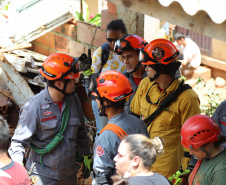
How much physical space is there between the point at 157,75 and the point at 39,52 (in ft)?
15.5

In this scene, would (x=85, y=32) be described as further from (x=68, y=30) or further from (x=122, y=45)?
(x=122, y=45)

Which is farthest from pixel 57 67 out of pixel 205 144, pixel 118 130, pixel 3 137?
pixel 205 144

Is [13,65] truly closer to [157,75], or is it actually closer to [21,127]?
[21,127]

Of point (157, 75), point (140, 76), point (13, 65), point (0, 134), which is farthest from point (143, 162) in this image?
point (13, 65)

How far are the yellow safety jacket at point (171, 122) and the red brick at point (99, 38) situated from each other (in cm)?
279

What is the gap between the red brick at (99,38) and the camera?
7.03 metres

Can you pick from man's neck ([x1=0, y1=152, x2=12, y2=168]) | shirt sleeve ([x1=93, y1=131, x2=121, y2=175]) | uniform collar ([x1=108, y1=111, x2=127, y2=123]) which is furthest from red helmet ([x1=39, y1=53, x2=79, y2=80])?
man's neck ([x1=0, y1=152, x2=12, y2=168])

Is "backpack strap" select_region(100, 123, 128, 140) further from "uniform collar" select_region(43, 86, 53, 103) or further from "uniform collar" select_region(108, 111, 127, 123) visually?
"uniform collar" select_region(43, 86, 53, 103)

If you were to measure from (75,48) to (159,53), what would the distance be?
3.66 meters

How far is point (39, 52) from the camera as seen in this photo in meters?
8.52

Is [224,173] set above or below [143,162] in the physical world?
below

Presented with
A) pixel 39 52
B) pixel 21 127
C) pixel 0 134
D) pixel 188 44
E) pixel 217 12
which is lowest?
pixel 188 44

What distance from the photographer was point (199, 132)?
3.31 m

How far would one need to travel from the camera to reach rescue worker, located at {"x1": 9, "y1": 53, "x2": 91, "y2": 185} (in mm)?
4414
